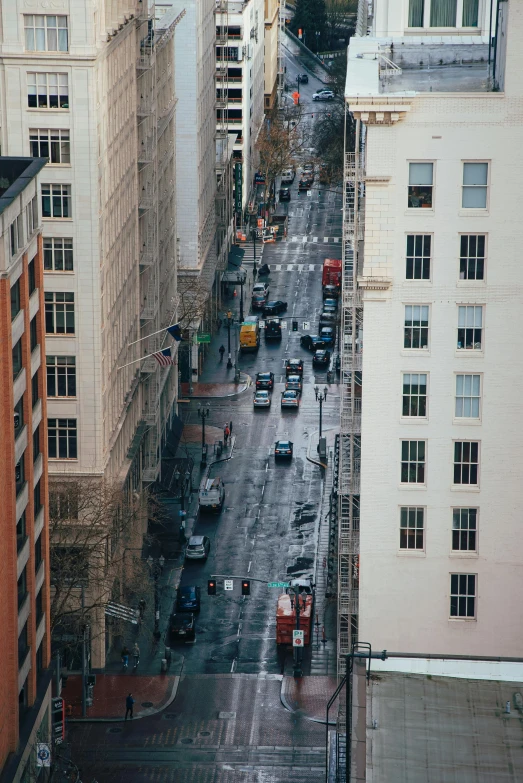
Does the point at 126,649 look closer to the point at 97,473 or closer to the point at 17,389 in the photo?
the point at 97,473

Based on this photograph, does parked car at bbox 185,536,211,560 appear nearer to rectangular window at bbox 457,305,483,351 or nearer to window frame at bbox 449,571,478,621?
window frame at bbox 449,571,478,621

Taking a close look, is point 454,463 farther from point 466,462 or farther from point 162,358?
point 162,358

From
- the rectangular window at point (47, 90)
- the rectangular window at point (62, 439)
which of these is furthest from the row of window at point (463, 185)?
the rectangular window at point (62, 439)

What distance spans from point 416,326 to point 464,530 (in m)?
10.2

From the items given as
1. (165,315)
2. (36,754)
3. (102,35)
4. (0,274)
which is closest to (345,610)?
(36,754)

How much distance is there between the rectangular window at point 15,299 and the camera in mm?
84125

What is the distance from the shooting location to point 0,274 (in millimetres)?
80500

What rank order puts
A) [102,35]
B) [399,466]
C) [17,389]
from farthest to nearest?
[102,35] < [17,389] < [399,466]

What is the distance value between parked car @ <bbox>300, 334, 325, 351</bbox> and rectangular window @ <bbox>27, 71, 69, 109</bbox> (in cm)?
8551

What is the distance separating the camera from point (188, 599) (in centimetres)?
12444

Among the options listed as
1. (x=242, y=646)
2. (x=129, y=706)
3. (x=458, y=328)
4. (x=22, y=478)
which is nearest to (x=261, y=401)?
(x=242, y=646)

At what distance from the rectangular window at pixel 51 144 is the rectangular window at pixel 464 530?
40382mm

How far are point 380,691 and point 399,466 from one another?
1590 centimetres

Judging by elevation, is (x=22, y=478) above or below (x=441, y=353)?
below
